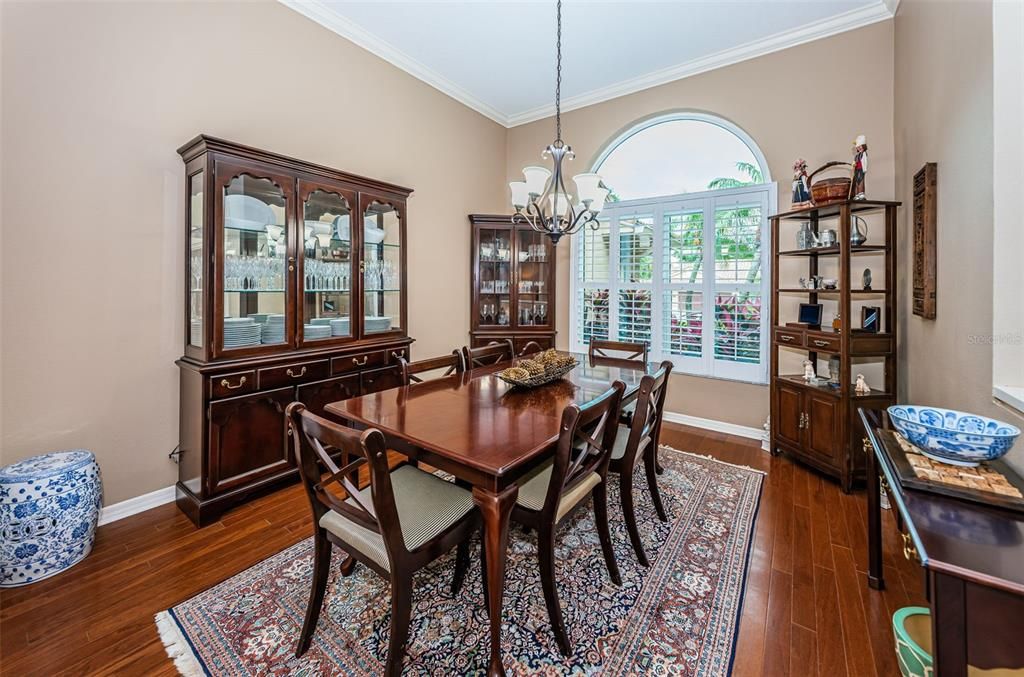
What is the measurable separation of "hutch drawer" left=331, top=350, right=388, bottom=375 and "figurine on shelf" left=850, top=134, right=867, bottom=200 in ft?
11.2

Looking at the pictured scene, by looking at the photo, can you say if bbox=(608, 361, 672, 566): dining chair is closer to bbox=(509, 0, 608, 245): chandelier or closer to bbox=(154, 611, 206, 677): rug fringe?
bbox=(509, 0, 608, 245): chandelier

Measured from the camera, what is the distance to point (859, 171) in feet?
8.66

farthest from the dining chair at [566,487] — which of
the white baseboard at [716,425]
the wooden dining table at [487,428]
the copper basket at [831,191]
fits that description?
the white baseboard at [716,425]

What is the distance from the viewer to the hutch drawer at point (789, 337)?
2.93 m

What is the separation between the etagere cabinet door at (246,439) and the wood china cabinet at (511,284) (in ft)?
7.24

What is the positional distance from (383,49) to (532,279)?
96.3 inches

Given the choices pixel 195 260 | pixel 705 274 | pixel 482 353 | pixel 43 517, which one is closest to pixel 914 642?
pixel 482 353

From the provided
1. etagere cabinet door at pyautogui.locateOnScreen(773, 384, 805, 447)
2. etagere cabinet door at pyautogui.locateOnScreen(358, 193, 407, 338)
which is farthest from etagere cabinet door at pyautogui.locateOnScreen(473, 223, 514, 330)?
etagere cabinet door at pyautogui.locateOnScreen(773, 384, 805, 447)

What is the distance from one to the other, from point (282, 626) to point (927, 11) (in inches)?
172

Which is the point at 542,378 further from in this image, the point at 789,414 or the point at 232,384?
the point at 789,414

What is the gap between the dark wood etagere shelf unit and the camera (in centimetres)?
263

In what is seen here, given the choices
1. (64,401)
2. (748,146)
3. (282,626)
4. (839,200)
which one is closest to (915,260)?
(839,200)

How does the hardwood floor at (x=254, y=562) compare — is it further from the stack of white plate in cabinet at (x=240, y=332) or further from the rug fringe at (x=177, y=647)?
the stack of white plate in cabinet at (x=240, y=332)

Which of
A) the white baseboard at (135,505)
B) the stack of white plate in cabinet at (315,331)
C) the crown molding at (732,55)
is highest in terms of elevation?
the crown molding at (732,55)
